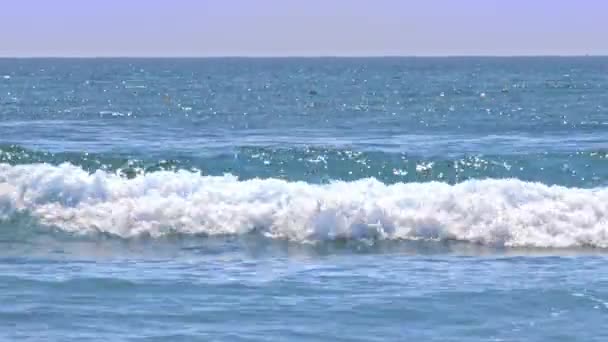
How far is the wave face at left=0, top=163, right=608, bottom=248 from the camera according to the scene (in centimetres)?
2011

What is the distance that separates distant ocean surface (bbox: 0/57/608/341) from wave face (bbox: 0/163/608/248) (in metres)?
0.04

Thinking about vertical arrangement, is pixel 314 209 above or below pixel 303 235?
above

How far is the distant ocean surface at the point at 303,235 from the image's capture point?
45.4 ft

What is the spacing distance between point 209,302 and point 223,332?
1.35 metres

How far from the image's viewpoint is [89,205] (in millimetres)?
22281

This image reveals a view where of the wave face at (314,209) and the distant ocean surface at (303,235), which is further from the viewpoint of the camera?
the wave face at (314,209)

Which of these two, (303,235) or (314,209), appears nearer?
(303,235)

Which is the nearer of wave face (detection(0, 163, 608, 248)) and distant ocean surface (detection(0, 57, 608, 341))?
distant ocean surface (detection(0, 57, 608, 341))

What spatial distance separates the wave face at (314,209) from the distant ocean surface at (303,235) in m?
0.04

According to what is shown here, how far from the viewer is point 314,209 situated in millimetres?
20828

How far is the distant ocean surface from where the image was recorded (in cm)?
1383

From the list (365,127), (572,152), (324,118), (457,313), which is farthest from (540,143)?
(457,313)

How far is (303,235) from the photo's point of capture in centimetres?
2016

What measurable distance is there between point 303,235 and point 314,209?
0.80 meters
